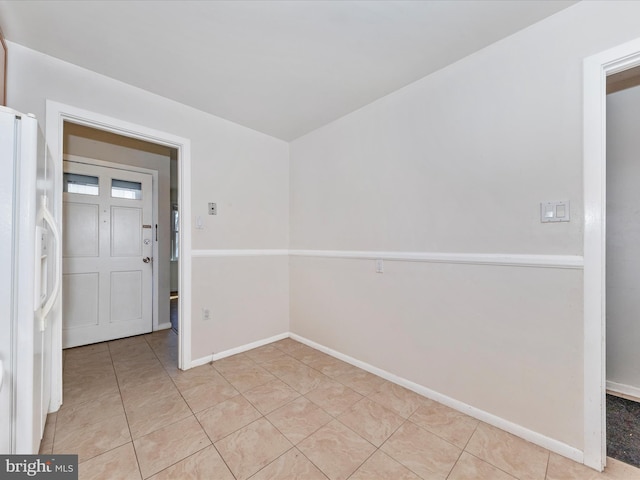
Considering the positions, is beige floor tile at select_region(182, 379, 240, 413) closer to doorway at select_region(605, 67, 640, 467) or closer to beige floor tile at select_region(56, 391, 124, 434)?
beige floor tile at select_region(56, 391, 124, 434)

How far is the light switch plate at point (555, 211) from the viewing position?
1448 mm

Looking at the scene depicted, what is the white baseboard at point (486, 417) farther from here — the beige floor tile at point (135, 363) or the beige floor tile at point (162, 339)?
the beige floor tile at point (162, 339)

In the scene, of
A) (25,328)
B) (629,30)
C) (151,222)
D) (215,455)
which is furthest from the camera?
(151,222)

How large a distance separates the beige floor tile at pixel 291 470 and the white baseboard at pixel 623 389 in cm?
234

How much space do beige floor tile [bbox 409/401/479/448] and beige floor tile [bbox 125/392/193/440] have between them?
4.98 ft

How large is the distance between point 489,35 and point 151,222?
380 centimetres

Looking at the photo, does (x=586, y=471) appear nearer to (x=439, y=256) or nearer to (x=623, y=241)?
→ (x=439, y=256)

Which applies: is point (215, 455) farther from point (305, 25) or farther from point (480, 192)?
point (305, 25)

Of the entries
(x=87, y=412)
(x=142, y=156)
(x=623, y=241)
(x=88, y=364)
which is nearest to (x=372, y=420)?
(x=87, y=412)

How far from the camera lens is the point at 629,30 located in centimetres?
130

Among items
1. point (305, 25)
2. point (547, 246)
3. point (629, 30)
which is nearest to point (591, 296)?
point (547, 246)

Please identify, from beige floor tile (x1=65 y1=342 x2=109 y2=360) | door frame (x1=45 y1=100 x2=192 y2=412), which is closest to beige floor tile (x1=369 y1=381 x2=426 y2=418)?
door frame (x1=45 y1=100 x2=192 y2=412)

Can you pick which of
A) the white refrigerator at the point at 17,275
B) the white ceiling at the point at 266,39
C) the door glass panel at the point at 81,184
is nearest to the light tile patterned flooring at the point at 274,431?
the white refrigerator at the point at 17,275

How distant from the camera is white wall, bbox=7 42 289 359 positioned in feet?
6.09
